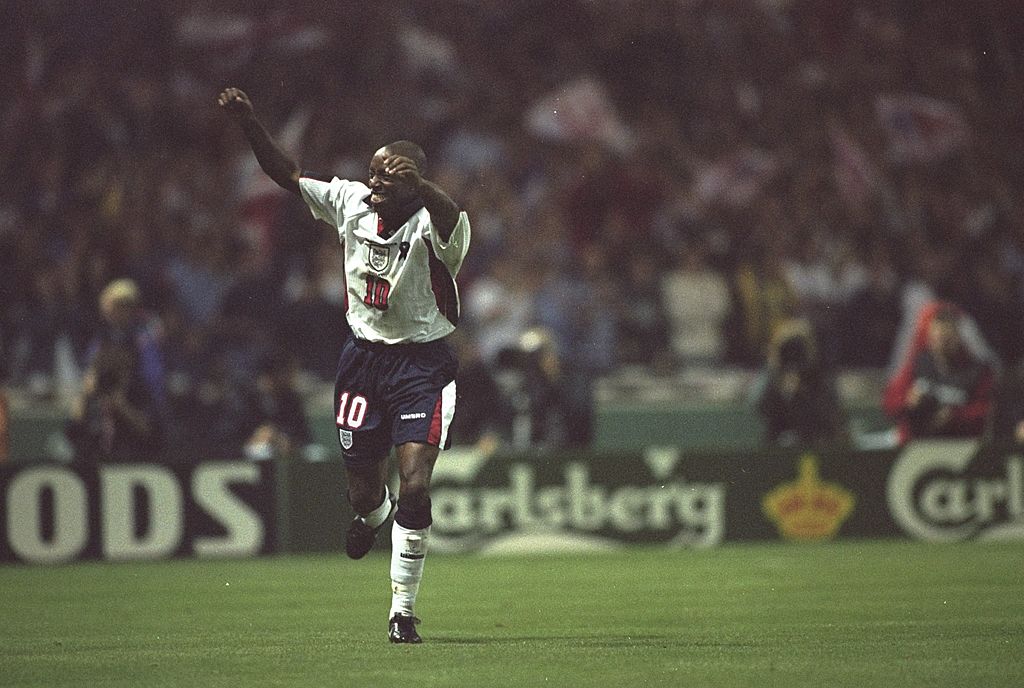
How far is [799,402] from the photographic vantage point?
623 inches

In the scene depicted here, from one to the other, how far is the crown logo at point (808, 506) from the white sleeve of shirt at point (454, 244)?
7.64 m

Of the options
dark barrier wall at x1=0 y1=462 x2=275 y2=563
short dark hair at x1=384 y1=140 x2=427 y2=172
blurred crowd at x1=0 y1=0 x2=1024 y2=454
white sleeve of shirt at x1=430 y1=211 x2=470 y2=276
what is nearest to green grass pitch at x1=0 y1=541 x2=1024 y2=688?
dark barrier wall at x1=0 y1=462 x2=275 y2=563

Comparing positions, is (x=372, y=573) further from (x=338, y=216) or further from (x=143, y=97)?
(x=143, y=97)

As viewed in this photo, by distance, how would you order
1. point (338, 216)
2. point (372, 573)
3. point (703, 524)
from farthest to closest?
point (703, 524), point (372, 573), point (338, 216)

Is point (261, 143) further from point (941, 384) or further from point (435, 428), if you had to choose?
point (941, 384)

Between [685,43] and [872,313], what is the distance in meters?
4.41

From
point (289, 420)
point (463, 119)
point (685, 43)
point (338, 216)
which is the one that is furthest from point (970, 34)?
point (338, 216)

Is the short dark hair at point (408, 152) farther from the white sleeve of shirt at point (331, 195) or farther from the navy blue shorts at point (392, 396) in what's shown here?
the navy blue shorts at point (392, 396)

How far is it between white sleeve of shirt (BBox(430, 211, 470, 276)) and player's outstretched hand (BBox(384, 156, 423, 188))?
34 centimetres

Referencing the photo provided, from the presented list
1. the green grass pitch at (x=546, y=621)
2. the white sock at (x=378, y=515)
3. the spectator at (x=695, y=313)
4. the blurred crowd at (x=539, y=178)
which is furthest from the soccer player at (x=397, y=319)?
the spectator at (x=695, y=313)

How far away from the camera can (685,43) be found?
20.2 metres

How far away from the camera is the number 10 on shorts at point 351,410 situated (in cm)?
872

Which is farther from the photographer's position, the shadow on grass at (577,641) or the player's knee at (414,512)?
the player's knee at (414,512)

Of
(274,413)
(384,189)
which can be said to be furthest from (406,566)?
(274,413)
